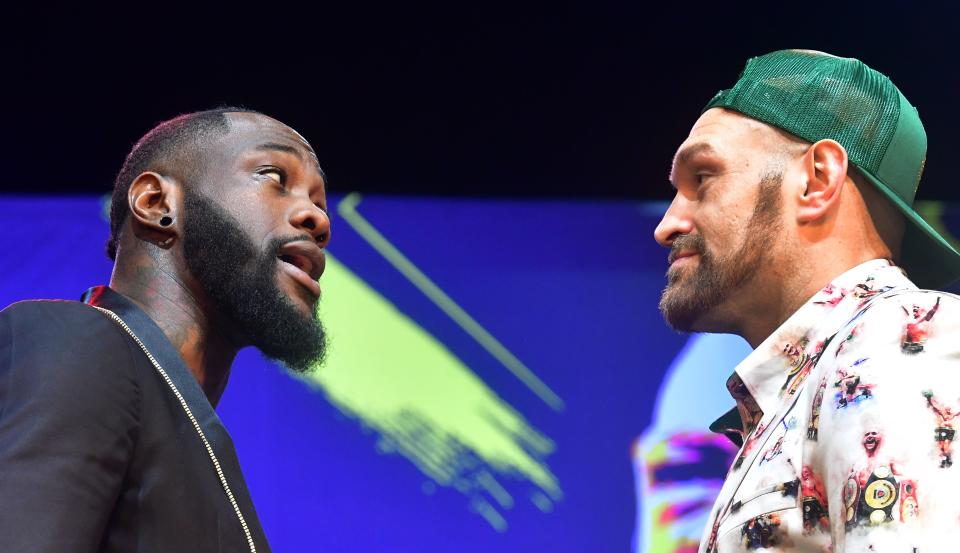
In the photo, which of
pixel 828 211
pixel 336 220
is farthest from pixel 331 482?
pixel 828 211

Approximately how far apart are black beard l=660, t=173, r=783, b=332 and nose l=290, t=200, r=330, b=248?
65 cm

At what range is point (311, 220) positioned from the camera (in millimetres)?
1956

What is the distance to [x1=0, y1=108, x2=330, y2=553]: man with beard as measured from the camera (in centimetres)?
130

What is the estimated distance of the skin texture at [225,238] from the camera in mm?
1828

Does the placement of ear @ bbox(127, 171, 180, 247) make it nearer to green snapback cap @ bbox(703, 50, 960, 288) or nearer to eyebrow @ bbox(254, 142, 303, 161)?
eyebrow @ bbox(254, 142, 303, 161)

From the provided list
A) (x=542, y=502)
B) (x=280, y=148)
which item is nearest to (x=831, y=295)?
(x=280, y=148)

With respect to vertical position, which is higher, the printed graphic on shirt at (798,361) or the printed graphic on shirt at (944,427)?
the printed graphic on shirt at (944,427)

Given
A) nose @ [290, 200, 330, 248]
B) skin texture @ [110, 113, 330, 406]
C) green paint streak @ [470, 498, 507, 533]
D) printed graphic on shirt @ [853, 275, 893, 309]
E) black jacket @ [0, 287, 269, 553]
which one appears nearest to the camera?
black jacket @ [0, 287, 269, 553]

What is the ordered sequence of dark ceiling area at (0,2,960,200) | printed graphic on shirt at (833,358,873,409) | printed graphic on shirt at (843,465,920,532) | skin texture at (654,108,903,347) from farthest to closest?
1. dark ceiling area at (0,2,960,200)
2. skin texture at (654,108,903,347)
3. printed graphic on shirt at (833,358,873,409)
4. printed graphic on shirt at (843,465,920,532)

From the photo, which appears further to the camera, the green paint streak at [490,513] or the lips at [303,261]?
the green paint streak at [490,513]

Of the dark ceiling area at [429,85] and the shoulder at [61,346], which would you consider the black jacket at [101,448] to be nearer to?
the shoulder at [61,346]

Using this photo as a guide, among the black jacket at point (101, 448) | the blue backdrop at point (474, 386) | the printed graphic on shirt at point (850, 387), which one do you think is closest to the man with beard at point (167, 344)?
the black jacket at point (101, 448)

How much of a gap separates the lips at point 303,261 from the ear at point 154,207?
192 millimetres

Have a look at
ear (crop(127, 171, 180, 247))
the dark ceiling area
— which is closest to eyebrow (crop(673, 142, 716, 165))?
ear (crop(127, 171, 180, 247))
